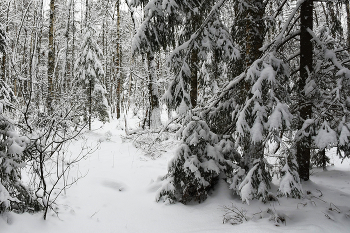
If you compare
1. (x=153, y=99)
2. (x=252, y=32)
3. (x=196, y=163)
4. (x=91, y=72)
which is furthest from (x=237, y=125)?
(x=91, y=72)

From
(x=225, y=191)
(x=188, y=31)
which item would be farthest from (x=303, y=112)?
(x=188, y=31)

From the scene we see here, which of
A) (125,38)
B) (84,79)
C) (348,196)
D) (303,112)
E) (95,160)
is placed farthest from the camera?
(125,38)

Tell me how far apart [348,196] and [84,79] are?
1424 cm

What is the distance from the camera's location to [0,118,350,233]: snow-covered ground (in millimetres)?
3316

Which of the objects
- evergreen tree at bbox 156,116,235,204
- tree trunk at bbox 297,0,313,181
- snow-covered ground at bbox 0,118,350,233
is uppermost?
tree trunk at bbox 297,0,313,181

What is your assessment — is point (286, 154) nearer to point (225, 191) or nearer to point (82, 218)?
point (225, 191)

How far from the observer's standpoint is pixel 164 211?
4.22 metres

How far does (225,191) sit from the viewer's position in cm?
451

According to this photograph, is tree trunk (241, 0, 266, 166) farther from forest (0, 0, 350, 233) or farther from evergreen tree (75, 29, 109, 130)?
evergreen tree (75, 29, 109, 130)

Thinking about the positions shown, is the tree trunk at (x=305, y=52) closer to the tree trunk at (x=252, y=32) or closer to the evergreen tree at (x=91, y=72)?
the tree trunk at (x=252, y=32)

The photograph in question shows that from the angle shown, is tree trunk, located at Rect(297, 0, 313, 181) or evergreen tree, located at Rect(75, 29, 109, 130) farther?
evergreen tree, located at Rect(75, 29, 109, 130)

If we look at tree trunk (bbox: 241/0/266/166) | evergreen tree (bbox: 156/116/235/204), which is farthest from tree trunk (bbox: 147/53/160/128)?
tree trunk (bbox: 241/0/266/166)

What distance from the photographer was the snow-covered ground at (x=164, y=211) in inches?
131

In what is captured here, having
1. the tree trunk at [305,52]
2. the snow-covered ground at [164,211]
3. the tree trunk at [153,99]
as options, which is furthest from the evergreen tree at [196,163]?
the tree trunk at [153,99]
